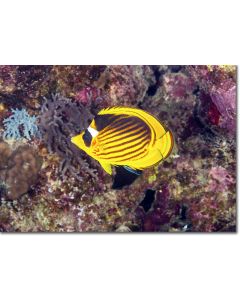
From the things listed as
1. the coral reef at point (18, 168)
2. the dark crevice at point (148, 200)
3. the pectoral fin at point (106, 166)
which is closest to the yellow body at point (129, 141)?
the pectoral fin at point (106, 166)

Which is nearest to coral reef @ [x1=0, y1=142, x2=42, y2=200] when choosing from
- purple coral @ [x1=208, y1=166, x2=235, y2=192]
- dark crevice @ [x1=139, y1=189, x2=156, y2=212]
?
dark crevice @ [x1=139, y1=189, x2=156, y2=212]

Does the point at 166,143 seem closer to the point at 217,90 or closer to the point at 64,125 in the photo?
the point at 217,90

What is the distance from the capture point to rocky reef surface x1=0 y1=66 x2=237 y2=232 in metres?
2.76

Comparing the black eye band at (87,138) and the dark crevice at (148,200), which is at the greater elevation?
the black eye band at (87,138)

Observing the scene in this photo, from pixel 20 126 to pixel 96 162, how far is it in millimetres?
526


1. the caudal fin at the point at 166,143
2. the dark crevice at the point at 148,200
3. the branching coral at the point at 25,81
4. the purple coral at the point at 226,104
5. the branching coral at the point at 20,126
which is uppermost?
the branching coral at the point at 25,81

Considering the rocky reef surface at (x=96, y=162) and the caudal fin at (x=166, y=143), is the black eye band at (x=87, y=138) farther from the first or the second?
the caudal fin at (x=166, y=143)

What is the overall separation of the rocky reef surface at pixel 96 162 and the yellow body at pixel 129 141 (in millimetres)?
46

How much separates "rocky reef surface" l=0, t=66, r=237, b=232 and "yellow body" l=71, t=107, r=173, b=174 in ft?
0.15

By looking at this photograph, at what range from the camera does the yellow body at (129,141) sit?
2.76 meters
